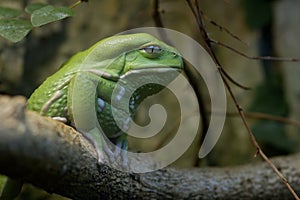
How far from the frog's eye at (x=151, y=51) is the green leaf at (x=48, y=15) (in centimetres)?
23

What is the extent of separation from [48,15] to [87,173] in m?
0.44

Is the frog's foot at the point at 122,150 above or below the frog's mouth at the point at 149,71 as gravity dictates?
below

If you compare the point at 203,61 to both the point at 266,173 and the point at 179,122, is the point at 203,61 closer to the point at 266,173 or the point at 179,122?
Answer: the point at 179,122

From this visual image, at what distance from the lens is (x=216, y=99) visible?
240 centimetres

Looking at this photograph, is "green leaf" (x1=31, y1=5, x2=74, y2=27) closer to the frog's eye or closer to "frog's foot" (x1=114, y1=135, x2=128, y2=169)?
the frog's eye

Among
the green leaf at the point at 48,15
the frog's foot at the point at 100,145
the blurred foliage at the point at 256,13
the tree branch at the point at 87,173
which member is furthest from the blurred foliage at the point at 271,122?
the green leaf at the point at 48,15

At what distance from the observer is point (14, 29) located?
1.20 metres

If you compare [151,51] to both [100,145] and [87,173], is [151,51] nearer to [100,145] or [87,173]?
[100,145]

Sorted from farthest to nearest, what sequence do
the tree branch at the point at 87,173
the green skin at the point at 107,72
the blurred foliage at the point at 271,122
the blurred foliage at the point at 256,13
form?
the blurred foliage at the point at 256,13, the blurred foliage at the point at 271,122, the green skin at the point at 107,72, the tree branch at the point at 87,173

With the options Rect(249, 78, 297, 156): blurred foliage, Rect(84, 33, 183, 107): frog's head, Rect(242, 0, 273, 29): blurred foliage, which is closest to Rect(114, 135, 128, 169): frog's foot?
Rect(84, 33, 183, 107): frog's head

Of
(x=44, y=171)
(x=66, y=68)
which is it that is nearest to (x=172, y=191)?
(x=66, y=68)

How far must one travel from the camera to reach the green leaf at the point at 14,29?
3.86 ft

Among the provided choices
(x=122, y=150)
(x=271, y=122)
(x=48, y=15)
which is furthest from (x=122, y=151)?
(x=271, y=122)

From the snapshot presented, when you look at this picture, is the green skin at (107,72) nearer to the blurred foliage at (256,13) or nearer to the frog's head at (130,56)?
the frog's head at (130,56)
